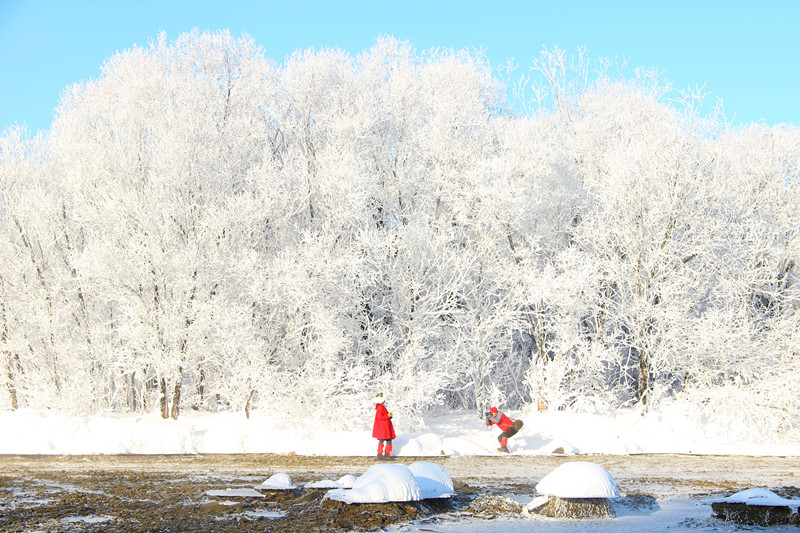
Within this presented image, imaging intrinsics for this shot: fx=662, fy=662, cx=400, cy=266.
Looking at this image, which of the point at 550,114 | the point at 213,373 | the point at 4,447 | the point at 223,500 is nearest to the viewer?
the point at 223,500

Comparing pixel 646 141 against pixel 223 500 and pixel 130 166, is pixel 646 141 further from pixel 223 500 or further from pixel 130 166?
pixel 223 500

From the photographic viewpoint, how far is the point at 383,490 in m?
7.84

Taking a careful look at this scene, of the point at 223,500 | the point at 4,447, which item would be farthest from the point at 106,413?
the point at 223,500

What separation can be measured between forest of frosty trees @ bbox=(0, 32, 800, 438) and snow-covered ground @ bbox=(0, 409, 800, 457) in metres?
0.64

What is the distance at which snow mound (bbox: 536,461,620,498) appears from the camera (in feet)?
26.0

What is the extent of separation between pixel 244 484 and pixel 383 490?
2699 mm

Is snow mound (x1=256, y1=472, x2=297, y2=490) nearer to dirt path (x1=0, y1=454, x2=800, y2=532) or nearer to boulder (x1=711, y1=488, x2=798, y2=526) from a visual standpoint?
dirt path (x1=0, y1=454, x2=800, y2=532)

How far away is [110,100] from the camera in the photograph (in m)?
22.3

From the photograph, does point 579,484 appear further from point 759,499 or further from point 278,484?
point 278,484

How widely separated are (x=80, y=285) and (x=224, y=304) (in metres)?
3.49

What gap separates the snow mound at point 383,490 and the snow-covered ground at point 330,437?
18.2 ft

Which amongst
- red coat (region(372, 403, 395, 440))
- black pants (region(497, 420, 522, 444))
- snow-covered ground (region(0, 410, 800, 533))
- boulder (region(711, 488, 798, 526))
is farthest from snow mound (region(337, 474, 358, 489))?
black pants (region(497, 420, 522, 444))

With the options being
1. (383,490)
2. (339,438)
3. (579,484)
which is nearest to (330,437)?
(339,438)

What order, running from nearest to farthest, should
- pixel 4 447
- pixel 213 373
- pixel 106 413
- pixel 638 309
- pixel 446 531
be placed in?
pixel 446 531
pixel 4 447
pixel 106 413
pixel 213 373
pixel 638 309
